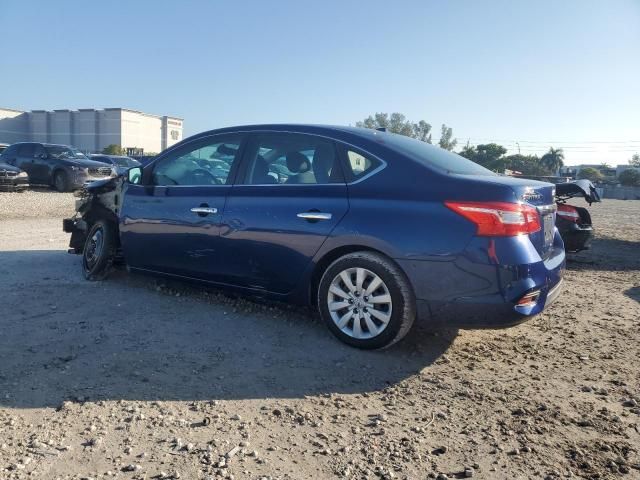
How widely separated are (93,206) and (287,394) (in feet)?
13.5

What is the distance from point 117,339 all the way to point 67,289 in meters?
1.80

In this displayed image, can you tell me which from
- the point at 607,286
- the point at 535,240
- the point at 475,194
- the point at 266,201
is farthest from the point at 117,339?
the point at 607,286

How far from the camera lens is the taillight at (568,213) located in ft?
25.1

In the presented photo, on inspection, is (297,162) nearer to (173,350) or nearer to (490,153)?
(173,350)

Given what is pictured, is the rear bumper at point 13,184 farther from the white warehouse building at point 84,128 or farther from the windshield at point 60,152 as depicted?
the white warehouse building at point 84,128

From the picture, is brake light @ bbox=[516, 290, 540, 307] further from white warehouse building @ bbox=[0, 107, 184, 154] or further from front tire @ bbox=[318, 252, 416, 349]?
white warehouse building @ bbox=[0, 107, 184, 154]

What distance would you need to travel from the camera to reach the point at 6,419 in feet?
9.96

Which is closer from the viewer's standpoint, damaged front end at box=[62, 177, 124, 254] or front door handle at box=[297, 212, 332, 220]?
front door handle at box=[297, 212, 332, 220]

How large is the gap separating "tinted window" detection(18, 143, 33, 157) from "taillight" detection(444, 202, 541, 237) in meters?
19.1

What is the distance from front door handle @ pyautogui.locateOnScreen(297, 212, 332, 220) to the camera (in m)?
4.34

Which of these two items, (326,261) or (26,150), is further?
(26,150)

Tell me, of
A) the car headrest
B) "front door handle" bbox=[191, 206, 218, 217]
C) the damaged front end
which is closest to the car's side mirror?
the damaged front end

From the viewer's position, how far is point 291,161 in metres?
4.76

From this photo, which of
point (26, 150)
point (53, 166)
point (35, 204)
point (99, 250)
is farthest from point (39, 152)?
point (99, 250)
